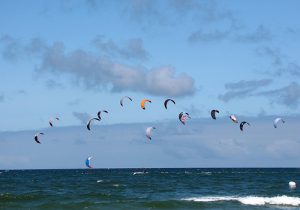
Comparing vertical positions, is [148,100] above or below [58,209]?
above

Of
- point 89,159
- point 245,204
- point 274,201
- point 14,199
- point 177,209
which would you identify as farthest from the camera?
point 89,159

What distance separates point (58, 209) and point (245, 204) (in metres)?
11.3

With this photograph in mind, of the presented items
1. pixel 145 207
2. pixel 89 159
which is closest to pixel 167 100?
pixel 145 207

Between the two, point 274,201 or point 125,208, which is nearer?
point 125,208

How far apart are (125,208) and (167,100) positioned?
7.52 m

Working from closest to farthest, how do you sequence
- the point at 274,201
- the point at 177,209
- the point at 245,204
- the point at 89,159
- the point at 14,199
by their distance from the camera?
the point at 177,209 < the point at 245,204 < the point at 274,201 < the point at 14,199 < the point at 89,159

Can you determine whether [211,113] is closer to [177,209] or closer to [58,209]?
[177,209]

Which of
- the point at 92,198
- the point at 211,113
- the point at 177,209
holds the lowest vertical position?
the point at 177,209

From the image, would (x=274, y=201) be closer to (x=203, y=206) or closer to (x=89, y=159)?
(x=203, y=206)

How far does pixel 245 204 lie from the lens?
112 feet

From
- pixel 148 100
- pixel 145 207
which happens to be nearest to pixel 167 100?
pixel 148 100

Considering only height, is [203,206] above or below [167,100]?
below

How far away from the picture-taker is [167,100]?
3538cm

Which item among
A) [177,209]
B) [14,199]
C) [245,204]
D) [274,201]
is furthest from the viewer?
[14,199]
